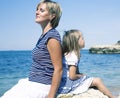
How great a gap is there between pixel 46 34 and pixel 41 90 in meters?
0.66

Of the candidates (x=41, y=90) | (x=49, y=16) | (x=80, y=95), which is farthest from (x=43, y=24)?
(x=80, y=95)

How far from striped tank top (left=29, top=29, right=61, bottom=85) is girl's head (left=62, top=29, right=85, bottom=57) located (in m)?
0.87

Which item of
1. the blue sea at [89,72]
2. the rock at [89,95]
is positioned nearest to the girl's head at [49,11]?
the rock at [89,95]

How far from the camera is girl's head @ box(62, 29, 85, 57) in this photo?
525 centimetres

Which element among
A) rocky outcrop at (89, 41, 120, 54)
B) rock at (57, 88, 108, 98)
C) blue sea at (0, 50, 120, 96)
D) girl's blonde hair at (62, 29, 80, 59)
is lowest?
rocky outcrop at (89, 41, 120, 54)

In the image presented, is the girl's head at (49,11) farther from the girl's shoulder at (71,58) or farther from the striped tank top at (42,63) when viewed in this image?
the girl's shoulder at (71,58)

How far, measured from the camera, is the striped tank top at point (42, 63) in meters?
4.36

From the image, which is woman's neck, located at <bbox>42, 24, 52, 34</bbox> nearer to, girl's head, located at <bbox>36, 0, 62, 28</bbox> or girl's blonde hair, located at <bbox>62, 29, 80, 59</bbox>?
girl's head, located at <bbox>36, 0, 62, 28</bbox>

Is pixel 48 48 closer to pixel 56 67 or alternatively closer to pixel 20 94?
pixel 56 67

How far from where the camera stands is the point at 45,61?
4.37 meters

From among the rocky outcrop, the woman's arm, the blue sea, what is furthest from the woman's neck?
the rocky outcrop

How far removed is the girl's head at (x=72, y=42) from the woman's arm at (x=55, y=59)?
983mm

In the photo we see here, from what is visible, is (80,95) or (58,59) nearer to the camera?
(58,59)

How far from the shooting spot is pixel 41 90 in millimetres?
4352
